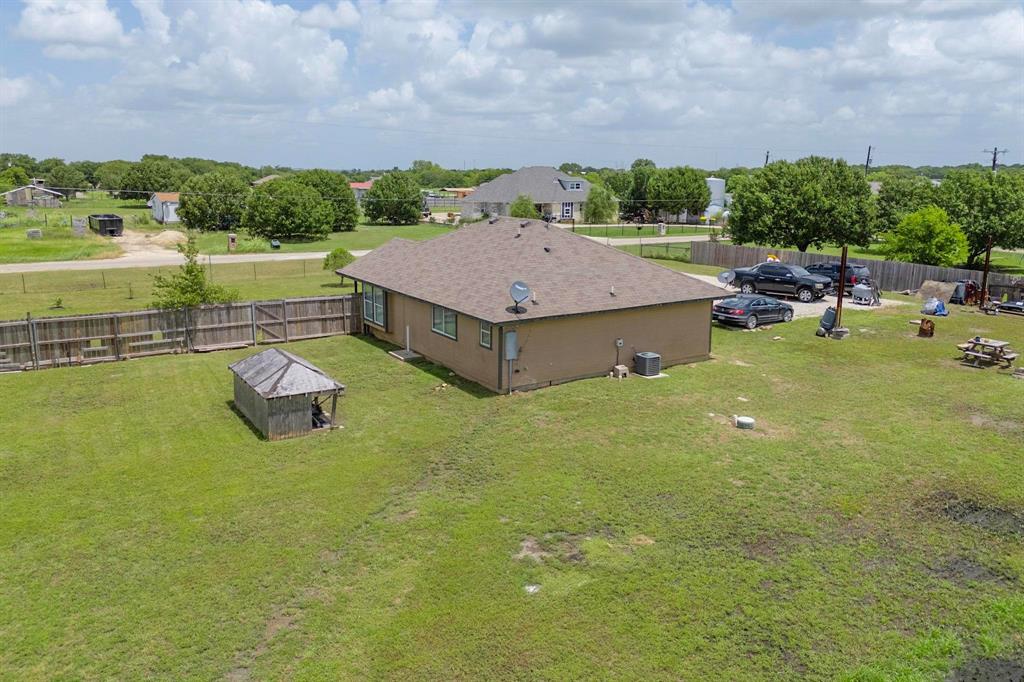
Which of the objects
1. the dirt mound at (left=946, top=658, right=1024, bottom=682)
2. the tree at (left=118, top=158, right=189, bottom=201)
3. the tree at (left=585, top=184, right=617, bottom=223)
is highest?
the tree at (left=118, top=158, right=189, bottom=201)

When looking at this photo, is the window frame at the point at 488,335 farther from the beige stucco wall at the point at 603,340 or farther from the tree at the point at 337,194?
the tree at the point at 337,194

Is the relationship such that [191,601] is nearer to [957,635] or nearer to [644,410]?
[957,635]

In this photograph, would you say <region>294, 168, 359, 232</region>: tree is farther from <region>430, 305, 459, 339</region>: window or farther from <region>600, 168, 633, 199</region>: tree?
<region>430, 305, 459, 339</region>: window

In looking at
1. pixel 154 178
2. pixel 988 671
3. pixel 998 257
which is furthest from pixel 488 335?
pixel 154 178

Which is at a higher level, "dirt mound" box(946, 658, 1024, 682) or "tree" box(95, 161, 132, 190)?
"tree" box(95, 161, 132, 190)

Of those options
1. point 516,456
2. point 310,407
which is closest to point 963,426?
point 516,456

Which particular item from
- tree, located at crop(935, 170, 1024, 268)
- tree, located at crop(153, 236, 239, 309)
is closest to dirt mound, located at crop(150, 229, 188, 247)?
tree, located at crop(153, 236, 239, 309)
